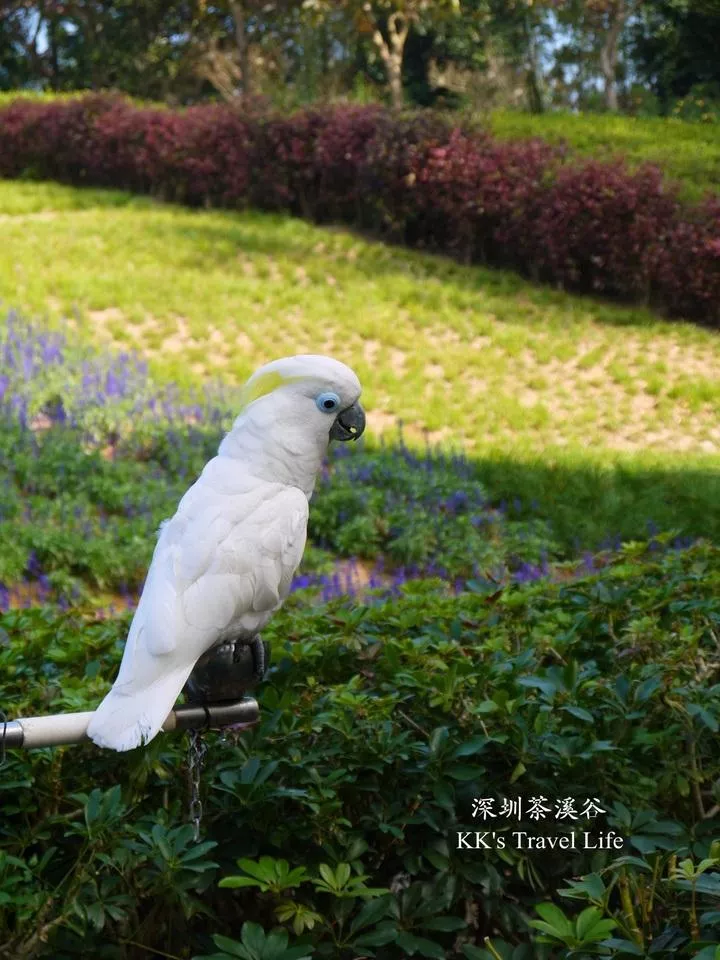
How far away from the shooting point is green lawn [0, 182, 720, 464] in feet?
21.8

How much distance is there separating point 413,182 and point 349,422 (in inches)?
326

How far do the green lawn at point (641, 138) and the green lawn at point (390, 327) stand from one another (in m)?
1.29

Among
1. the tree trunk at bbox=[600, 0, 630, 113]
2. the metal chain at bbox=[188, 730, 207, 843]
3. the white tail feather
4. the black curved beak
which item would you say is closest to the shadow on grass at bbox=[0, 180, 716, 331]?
the tree trunk at bbox=[600, 0, 630, 113]

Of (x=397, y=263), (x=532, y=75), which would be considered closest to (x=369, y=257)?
(x=397, y=263)

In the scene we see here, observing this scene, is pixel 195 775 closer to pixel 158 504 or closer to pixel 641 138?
pixel 158 504

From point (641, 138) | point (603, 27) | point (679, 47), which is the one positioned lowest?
point (641, 138)

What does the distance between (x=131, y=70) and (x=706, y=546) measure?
16135mm

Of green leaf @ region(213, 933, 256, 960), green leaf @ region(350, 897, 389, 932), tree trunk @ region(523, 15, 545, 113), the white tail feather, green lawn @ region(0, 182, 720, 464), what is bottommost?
green lawn @ region(0, 182, 720, 464)

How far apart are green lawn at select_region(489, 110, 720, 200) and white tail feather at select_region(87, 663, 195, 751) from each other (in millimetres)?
7928

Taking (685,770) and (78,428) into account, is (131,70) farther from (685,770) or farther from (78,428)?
(685,770)

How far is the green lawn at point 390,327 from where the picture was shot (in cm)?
663

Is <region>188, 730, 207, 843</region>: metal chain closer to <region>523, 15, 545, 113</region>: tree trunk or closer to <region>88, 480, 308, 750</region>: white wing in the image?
<region>88, 480, 308, 750</region>: white wing

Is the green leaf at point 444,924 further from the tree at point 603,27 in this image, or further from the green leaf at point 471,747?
the tree at point 603,27

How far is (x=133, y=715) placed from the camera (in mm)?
1259
